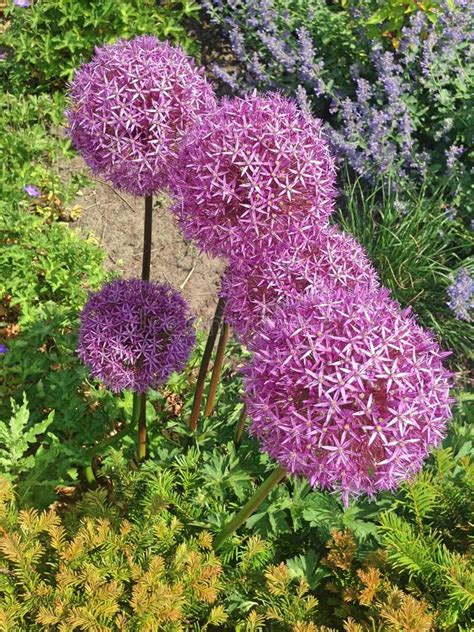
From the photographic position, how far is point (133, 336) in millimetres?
2428

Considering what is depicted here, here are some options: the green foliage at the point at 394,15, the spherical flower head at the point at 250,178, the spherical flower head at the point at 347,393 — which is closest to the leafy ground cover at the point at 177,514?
the spherical flower head at the point at 347,393

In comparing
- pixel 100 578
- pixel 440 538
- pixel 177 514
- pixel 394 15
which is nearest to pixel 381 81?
pixel 394 15

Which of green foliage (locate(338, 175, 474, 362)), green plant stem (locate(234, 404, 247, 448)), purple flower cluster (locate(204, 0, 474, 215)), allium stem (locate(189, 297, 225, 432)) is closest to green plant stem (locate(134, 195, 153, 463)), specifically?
allium stem (locate(189, 297, 225, 432))

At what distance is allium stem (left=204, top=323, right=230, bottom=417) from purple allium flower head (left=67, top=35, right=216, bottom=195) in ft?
1.97

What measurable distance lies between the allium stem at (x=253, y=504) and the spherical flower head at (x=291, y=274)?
489 millimetres

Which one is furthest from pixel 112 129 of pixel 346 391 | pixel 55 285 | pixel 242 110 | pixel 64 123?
pixel 64 123

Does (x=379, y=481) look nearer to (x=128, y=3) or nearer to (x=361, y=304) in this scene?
(x=361, y=304)

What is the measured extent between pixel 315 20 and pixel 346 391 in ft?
14.2

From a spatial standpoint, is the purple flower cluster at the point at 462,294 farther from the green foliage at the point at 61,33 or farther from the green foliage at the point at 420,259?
the green foliage at the point at 61,33

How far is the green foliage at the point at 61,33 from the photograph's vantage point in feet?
15.7

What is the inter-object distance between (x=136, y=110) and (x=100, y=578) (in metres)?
1.57

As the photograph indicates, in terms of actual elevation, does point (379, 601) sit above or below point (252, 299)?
below

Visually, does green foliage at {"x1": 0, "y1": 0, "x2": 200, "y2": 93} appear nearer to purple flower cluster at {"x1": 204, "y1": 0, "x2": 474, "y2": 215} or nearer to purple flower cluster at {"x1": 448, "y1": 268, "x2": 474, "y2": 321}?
purple flower cluster at {"x1": 204, "y1": 0, "x2": 474, "y2": 215}

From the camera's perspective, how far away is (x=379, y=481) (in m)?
1.74
